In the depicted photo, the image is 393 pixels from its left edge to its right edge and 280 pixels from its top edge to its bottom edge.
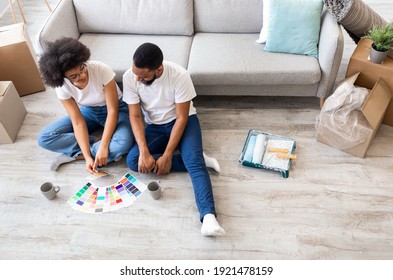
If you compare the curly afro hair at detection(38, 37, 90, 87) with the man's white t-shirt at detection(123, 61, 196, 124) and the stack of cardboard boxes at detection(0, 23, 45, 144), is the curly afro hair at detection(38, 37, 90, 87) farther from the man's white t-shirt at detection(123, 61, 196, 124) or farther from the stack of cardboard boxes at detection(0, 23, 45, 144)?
the stack of cardboard boxes at detection(0, 23, 45, 144)

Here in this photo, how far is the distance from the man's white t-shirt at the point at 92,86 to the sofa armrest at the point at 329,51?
4.23 ft

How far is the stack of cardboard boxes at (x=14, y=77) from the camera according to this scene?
2180 mm

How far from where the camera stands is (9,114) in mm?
2193

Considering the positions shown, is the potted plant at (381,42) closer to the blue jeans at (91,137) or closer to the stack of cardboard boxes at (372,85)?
the stack of cardboard boxes at (372,85)

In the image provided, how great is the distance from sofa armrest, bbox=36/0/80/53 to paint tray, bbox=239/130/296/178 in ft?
4.56

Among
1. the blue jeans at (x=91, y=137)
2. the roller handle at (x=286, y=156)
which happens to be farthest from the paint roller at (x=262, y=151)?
the blue jeans at (x=91, y=137)

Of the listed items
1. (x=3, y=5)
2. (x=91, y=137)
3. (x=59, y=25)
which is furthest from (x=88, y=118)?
(x=3, y=5)

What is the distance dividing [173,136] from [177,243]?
59 centimetres

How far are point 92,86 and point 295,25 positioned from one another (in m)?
1.32

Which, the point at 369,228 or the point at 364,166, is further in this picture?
the point at 364,166

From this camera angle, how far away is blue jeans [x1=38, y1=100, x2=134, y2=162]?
1.99 metres

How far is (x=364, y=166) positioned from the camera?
78.3 inches

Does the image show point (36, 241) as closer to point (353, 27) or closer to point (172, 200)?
point (172, 200)
